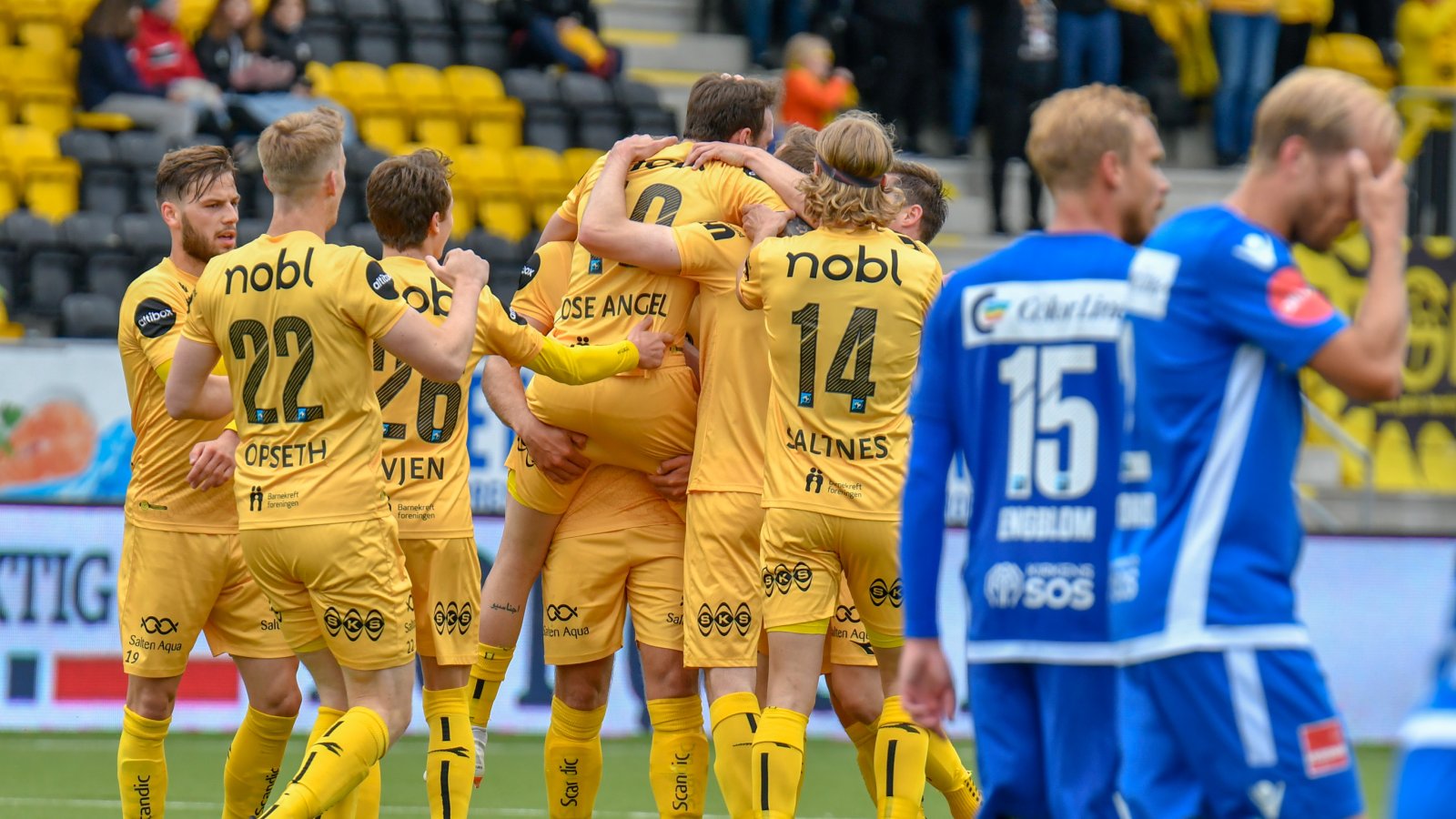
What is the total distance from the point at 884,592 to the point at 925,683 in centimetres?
175

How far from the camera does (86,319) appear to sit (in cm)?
1142

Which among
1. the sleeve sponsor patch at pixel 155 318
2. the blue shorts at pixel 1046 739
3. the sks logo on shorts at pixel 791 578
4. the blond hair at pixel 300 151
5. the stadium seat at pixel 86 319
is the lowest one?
the stadium seat at pixel 86 319

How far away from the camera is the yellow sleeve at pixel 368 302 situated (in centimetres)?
514

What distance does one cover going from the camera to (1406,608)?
10375 millimetres

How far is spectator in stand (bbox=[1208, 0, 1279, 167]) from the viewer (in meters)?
15.8

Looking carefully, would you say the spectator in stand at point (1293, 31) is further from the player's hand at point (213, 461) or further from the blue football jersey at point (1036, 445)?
the blue football jersey at point (1036, 445)

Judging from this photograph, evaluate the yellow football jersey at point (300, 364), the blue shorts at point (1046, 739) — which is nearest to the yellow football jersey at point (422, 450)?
the yellow football jersey at point (300, 364)

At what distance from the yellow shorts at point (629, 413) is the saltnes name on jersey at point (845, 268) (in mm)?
760

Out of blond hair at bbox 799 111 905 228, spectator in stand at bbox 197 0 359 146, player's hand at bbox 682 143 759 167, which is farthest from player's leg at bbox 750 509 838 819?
spectator in stand at bbox 197 0 359 146

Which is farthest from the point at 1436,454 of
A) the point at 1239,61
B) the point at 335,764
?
the point at 335,764

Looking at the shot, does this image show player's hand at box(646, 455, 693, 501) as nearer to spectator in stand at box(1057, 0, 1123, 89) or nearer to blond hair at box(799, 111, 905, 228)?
blond hair at box(799, 111, 905, 228)

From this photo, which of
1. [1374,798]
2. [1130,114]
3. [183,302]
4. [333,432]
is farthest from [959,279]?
[1374,798]

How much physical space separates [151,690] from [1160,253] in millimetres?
3802

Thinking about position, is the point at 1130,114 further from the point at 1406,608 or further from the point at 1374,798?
the point at 1406,608
